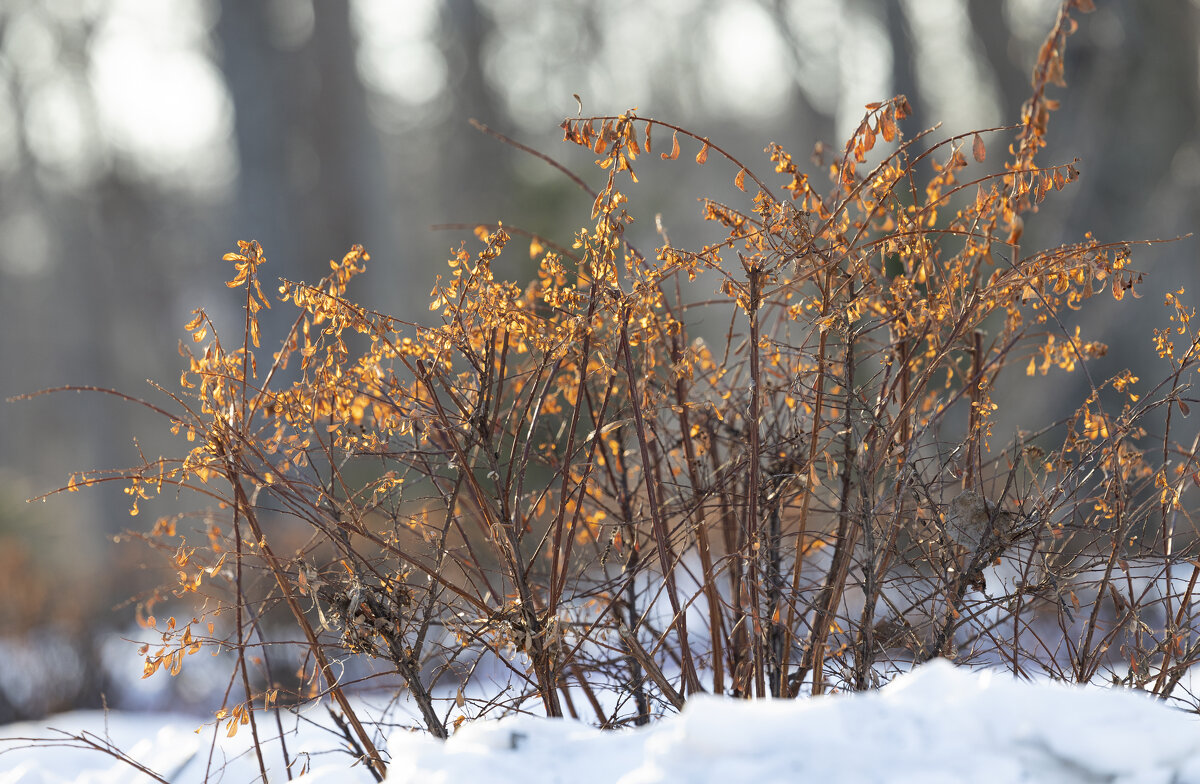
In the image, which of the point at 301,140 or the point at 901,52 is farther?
the point at 301,140

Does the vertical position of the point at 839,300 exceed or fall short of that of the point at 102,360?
it falls short

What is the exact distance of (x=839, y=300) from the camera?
89.7 inches

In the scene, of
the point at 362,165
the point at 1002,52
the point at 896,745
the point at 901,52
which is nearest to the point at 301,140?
the point at 362,165

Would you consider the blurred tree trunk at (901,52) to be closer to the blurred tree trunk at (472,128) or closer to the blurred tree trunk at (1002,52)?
the blurred tree trunk at (1002,52)

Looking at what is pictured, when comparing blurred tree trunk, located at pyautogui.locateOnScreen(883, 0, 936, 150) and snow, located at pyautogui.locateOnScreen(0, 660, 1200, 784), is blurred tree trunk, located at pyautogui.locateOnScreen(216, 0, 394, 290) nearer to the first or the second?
blurred tree trunk, located at pyautogui.locateOnScreen(883, 0, 936, 150)

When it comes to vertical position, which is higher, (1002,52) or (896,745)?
(1002,52)

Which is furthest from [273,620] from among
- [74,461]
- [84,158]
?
[74,461]

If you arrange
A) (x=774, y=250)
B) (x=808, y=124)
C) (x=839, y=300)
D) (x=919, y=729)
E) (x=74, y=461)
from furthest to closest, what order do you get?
1. (x=74, y=461)
2. (x=808, y=124)
3. (x=839, y=300)
4. (x=774, y=250)
5. (x=919, y=729)

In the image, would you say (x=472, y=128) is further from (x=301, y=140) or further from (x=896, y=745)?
(x=896, y=745)

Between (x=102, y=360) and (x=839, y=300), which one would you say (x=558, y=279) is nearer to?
(x=839, y=300)

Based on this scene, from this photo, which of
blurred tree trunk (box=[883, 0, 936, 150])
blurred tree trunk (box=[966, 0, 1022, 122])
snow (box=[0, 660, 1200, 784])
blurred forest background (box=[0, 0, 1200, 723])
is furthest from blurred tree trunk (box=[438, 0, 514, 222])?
snow (box=[0, 660, 1200, 784])

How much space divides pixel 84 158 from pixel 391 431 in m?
16.0

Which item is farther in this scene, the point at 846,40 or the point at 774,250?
the point at 846,40

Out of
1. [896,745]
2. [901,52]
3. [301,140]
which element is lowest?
[896,745]
